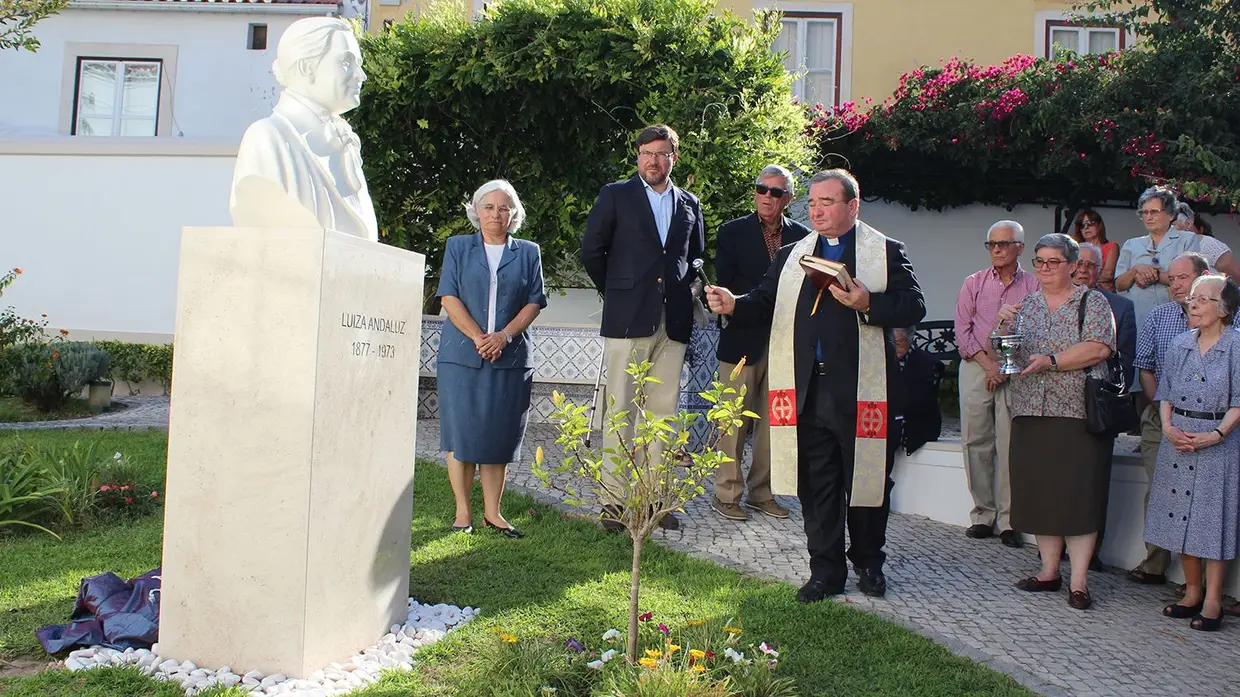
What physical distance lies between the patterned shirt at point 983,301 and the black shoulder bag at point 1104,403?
1.33 metres

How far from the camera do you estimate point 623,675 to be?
351cm

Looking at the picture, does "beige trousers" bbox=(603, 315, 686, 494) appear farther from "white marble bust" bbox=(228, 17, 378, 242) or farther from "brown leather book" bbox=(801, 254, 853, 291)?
"white marble bust" bbox=(228, 17, 378, 242)

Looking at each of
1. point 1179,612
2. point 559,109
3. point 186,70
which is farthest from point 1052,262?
point 186,70

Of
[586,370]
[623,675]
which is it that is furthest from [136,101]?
[623,675]

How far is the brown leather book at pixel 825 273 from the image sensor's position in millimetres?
5094

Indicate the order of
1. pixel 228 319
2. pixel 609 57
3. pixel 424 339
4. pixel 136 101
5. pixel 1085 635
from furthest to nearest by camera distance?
pixel 136 101, pixel 424 339, pixel 609 57, pixel 1085 635, pixel 228 319

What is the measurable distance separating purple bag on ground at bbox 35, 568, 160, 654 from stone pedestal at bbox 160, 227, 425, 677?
0.84ft

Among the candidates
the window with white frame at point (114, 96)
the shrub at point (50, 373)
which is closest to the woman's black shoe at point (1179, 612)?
the shrub at point (50, 373)

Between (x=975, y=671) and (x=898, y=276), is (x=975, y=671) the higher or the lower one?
the lower one

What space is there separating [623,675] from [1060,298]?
12.0 feet

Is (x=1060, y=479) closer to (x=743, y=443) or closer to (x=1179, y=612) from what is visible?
(x=1179, y=612)

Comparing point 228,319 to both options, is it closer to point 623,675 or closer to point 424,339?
point 623,675

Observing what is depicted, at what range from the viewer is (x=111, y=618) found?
14.0 feet

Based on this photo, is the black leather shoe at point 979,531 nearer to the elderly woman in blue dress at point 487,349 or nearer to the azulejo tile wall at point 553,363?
the elderly woman in blue dress at point 487,349
